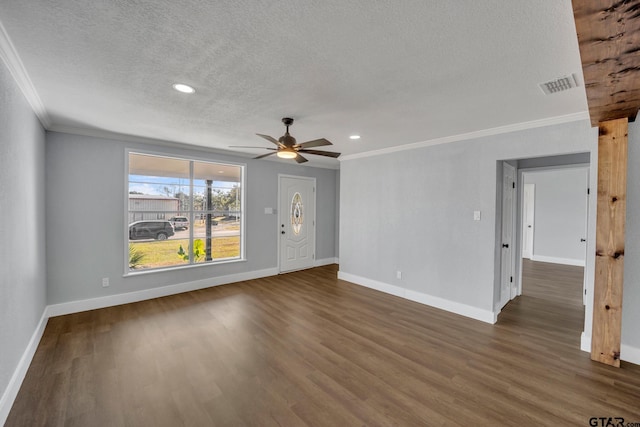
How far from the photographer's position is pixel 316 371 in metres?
2.45

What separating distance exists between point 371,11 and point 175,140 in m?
3.93

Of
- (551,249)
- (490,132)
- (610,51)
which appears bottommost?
(551,249)

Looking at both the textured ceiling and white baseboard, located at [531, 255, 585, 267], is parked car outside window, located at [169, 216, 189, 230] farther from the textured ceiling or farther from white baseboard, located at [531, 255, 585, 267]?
white baseboard, located at [531, 255, 585, 267]

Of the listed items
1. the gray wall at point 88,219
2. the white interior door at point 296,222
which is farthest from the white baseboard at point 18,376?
the white interior door at point 296,222

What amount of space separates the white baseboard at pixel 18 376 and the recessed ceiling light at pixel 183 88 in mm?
2651

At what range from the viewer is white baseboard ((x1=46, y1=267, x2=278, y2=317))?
12.1 feet

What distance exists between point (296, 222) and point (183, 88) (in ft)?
13.9

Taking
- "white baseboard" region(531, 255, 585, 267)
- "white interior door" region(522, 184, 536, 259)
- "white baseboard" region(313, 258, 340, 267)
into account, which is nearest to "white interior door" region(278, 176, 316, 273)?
"white baseboard" region(313, 258, 340, 267)

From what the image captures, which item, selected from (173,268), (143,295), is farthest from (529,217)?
(143,295)

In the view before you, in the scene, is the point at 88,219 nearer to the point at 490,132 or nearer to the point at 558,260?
the point at 490,132

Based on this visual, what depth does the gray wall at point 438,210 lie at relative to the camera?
343 cm

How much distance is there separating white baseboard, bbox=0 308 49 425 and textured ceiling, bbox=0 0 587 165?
2457 millimetres

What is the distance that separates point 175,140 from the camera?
4.34m

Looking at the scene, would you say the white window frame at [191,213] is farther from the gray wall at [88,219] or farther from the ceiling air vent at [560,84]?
the ceiling air vent at [560,84]
